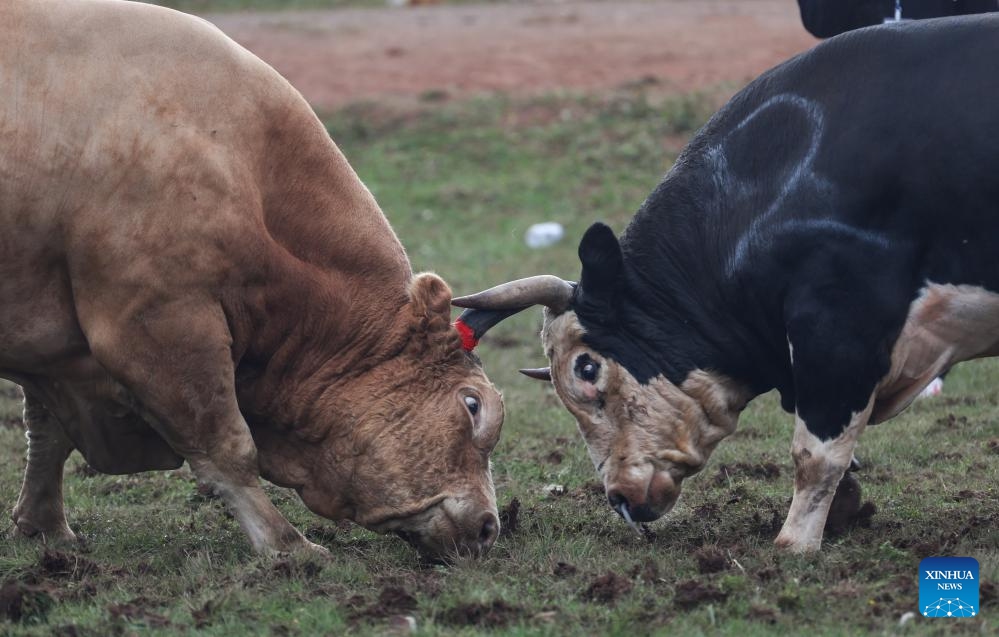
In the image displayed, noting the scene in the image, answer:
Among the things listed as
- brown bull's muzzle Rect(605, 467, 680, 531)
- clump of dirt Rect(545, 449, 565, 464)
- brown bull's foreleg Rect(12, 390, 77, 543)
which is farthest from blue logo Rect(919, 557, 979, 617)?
brown bull's foreleg Rect(12, 390, 77, 543)

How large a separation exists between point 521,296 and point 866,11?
10.4 feet

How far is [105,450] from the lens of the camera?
6.64 metres

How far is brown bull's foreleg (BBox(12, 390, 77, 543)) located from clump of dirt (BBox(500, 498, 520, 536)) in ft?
6.46

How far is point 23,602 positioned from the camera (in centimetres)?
541

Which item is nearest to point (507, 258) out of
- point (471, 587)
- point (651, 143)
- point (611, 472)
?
point (651, 143)

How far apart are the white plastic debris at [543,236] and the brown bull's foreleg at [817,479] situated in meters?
8.59

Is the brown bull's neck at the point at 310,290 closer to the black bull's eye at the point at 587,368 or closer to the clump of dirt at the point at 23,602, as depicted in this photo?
the black bull's eye at the point at 587,368

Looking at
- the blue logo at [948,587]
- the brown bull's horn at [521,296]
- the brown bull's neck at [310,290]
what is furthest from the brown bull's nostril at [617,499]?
the blue logo at [948,587]

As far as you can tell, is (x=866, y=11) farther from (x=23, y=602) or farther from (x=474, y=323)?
(x=23, y=602)

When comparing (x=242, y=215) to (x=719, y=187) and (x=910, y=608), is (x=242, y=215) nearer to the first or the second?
(x=719, y=187)

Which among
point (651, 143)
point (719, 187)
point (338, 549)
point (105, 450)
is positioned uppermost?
point (719, 187)

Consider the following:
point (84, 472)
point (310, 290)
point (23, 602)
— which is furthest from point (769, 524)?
point (84, 472)

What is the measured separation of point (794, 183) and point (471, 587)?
2155 mm

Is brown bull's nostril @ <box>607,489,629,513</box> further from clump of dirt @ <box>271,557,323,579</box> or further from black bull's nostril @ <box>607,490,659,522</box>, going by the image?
clump of dirt @ <box>271,557,323,579</box>
